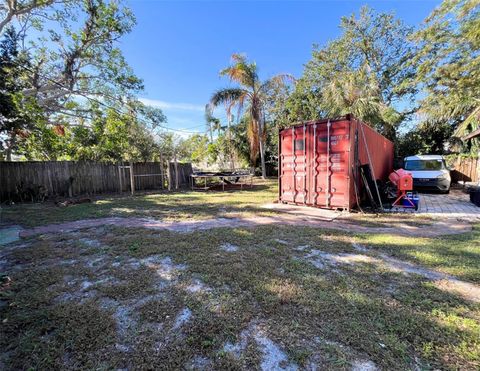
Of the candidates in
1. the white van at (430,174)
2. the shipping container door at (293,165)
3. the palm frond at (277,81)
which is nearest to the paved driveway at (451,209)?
the white van at (430,174)

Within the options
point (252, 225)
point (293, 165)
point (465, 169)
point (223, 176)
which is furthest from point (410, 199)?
point (465, 169)

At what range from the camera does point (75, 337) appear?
1812 millimetres

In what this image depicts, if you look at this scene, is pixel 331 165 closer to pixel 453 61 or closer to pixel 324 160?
pixel 324 160

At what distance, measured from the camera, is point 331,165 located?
645 centimetres

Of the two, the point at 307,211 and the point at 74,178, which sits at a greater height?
the point at 74,178

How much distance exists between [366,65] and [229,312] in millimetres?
18363

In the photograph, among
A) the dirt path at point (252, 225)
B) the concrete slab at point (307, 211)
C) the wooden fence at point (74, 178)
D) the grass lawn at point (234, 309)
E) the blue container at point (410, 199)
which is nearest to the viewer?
the grass lawn at point (234, 309)

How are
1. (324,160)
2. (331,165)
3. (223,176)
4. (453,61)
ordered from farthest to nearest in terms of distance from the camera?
(223,176) → (453,61) → (324,160) → (331,165)

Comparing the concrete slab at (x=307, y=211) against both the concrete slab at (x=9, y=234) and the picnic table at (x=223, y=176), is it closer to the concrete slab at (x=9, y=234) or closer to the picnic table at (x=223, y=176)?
the picnic table at (x=223, y=176)

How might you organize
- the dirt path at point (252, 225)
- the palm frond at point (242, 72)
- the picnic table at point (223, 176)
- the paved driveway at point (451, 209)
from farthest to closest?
the palm frond at point (242, 72) → the picnic table at point (223, 176) → the paved driveway at point (451, 209) → the dirt path at point (252, 225)

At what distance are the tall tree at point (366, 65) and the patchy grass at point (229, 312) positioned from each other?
42.2 feet

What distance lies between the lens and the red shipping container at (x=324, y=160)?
20.4 ft

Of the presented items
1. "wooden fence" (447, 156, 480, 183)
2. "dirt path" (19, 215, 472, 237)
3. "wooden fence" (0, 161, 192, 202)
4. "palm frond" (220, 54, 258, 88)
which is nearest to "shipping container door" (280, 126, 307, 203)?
"dirt path" (19, 215, 472, 237)

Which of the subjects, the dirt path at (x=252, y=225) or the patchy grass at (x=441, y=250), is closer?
the patchy grass at (x=441, y=250)
